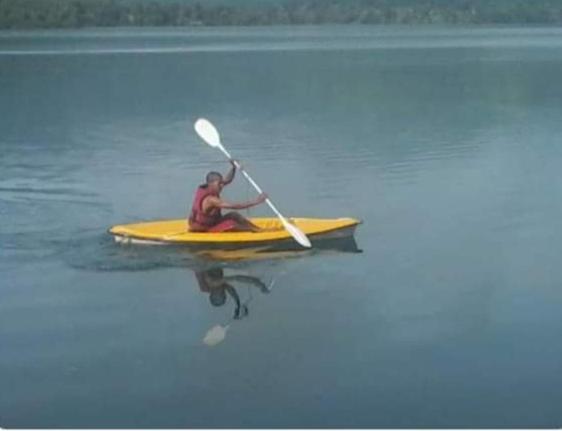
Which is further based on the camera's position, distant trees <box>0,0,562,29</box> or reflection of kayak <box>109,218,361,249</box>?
distant trees <box>0,0,562,29</box>

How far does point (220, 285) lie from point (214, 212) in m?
0.61

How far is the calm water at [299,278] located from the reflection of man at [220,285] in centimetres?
3

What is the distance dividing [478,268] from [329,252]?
3.08ft

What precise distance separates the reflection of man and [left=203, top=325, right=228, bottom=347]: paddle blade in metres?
0.37

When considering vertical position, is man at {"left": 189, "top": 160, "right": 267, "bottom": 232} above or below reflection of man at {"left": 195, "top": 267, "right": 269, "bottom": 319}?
above

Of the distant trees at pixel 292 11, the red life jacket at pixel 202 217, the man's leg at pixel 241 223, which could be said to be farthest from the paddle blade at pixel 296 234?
the distant trees at pixel 292 11

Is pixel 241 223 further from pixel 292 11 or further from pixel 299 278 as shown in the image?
pixel 292 11

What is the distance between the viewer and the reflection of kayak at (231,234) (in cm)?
806

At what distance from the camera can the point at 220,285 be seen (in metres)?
7.70

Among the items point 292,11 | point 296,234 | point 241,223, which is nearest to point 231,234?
point 241,223

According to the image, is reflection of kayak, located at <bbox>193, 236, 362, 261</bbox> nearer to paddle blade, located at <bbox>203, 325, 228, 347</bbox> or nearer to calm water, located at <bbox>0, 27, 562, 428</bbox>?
calm water, located at <bbox>0, 27, 562, 428</bbox>

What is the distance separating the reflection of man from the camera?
741cm

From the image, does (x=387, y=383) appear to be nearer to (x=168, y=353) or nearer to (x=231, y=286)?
(x=168, y=353)

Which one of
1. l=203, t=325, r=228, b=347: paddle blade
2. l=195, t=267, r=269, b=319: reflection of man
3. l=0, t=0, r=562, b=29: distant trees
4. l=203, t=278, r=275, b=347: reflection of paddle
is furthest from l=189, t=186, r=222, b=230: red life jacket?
l=0, t=0, r=562, b=29: distant trees
